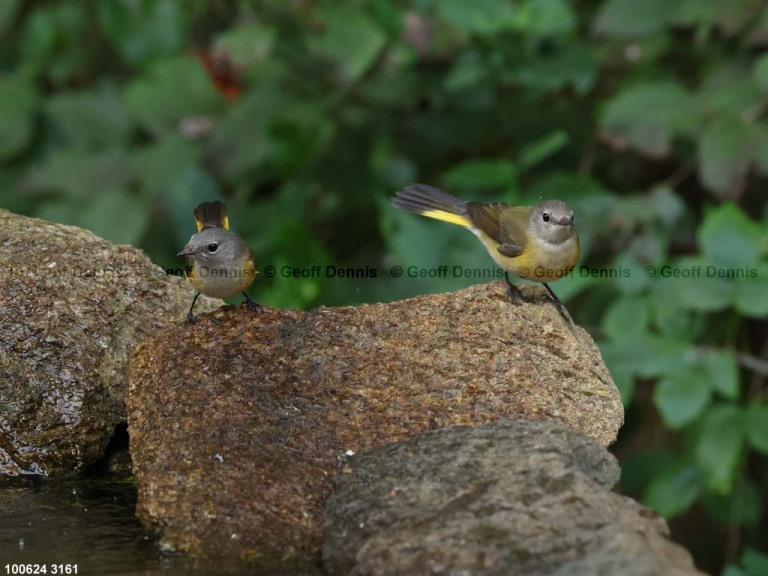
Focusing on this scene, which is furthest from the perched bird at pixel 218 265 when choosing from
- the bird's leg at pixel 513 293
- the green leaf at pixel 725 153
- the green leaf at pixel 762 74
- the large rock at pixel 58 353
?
the green leaf at pixel 762 74

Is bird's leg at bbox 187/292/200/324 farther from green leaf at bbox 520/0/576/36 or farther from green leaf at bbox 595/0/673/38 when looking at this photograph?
green leaf at bbox 595/0/673/38

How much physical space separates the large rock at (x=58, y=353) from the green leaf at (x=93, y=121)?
6.95ft

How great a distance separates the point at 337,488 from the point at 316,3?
392 cm

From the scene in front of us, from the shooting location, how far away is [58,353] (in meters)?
3.54

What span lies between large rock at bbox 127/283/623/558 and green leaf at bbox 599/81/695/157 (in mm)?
1889

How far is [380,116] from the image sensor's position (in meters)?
5.82

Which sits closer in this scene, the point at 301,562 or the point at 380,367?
the point at 301,562

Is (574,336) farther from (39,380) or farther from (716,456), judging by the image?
(39,380)

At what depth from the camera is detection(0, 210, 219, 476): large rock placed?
3.51 m

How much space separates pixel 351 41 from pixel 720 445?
8.30 feet

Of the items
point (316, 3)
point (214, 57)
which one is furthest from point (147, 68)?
point (316, 3)

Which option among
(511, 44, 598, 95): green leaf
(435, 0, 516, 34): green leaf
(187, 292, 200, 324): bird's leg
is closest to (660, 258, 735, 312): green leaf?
(511, 44, 598, 95): green leaf

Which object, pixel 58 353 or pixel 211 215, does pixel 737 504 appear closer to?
pixel 211 215

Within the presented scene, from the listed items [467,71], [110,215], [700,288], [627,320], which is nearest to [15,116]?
[110,215]
